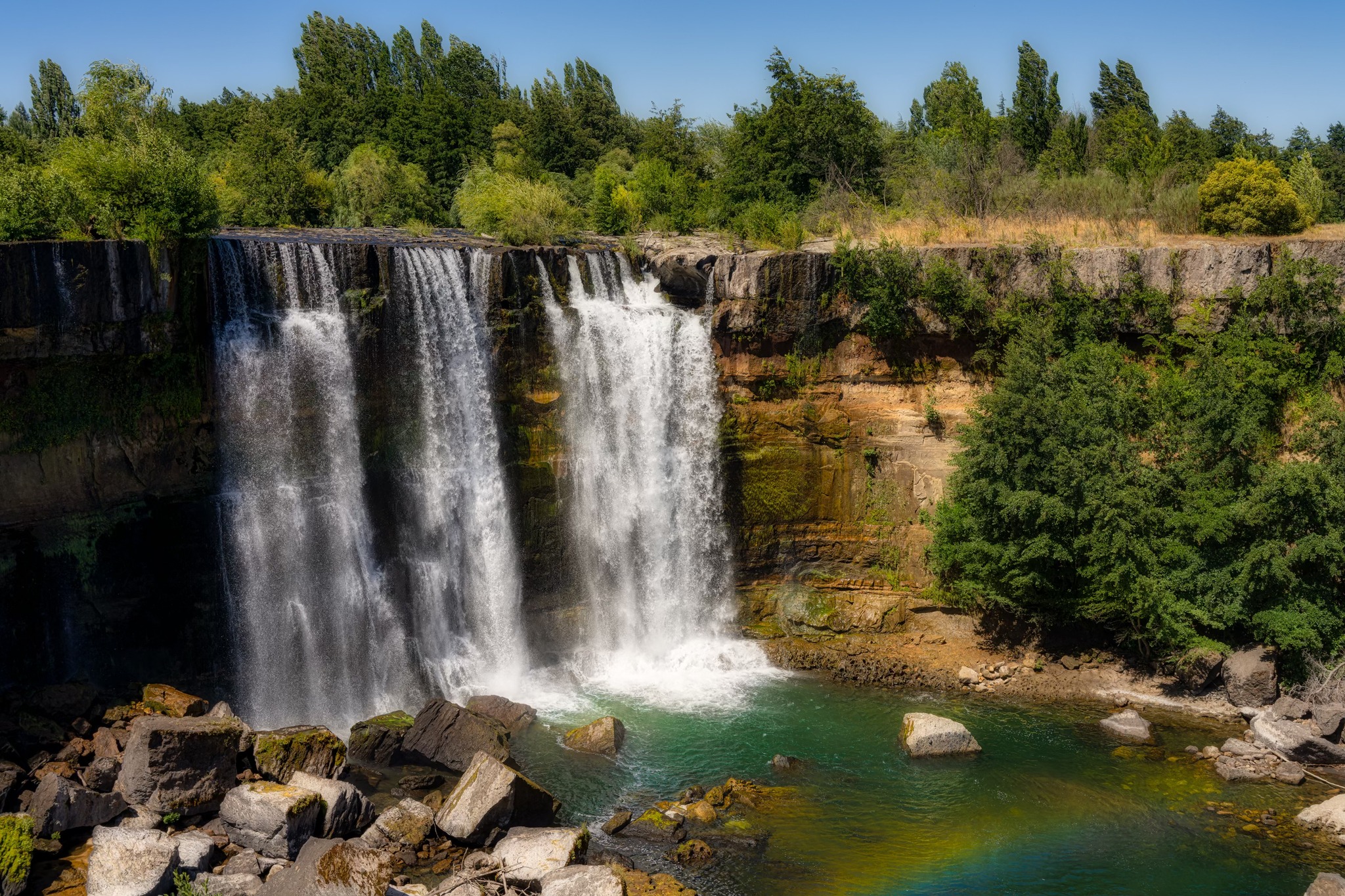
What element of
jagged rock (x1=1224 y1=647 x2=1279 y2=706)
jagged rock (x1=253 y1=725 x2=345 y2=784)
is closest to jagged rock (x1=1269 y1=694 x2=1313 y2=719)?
jagged rock (x1=1224 y1=647 x2=1279 y2=706)

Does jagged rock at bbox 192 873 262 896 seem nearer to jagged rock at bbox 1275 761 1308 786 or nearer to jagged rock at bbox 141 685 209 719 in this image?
jagged rock at bbox 141 685 209 719

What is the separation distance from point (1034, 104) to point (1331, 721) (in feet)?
92.9

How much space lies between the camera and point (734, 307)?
2595 centimetres

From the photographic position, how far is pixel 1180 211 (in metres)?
27.4

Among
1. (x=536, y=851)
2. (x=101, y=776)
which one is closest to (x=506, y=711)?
(x=536, y=851)

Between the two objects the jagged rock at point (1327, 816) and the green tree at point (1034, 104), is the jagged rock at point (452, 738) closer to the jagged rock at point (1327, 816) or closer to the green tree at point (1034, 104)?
the jagged rock at point (1327, 816)

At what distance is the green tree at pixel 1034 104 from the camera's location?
40156 millimetres

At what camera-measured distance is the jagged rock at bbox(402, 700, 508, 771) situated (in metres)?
19.1

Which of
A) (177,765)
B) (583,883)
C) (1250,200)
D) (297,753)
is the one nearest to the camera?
(583,883)

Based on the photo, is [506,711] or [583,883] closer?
[583,883]

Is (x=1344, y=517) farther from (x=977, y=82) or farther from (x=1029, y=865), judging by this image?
(x=977, y=82)

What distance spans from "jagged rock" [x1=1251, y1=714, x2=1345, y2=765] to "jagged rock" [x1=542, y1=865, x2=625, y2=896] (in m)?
13.4

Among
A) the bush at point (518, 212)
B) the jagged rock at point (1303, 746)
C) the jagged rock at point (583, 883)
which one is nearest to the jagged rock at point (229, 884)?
the jagged rock at point (583, 883)

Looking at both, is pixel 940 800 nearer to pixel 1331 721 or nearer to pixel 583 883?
pixel 583 883
